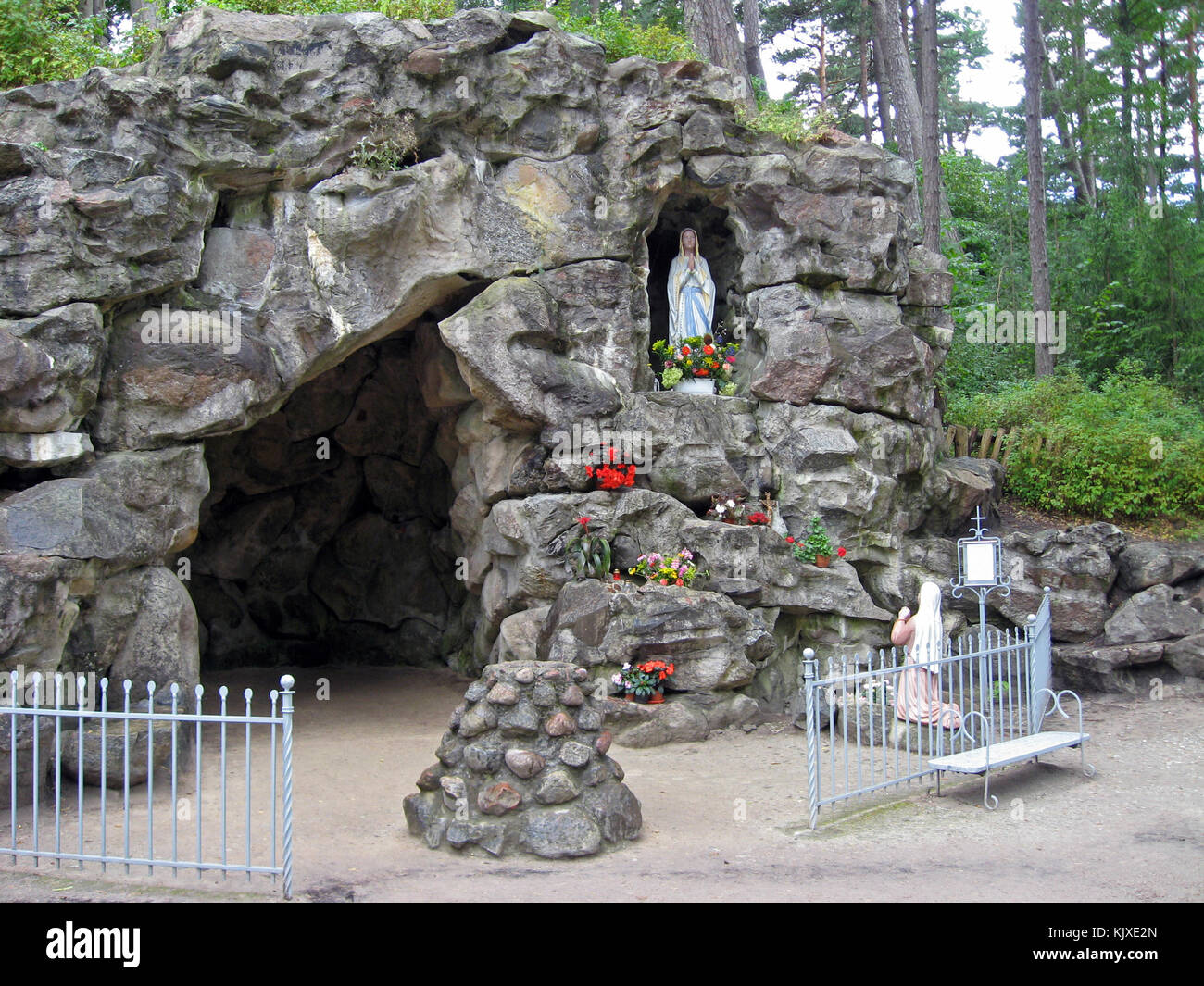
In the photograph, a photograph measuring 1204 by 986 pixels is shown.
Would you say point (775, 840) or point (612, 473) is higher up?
point (612, 473)

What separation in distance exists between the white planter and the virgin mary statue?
654mm

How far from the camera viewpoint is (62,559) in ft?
28.3

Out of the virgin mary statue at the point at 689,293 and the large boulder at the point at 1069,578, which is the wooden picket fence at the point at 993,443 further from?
the virgin mary statue at the point at 689,293

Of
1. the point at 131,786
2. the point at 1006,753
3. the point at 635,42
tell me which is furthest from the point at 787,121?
the point at 131,786

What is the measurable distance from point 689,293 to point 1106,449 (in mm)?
6152

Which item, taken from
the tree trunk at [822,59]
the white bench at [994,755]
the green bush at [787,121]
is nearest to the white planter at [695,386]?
the green bush at [787,121]

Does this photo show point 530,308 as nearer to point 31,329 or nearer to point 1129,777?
point 31,329

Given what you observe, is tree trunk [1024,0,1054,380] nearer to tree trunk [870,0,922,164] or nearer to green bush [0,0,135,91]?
tree trunk [870,0,922,164]

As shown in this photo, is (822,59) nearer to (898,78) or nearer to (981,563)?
(898,78)

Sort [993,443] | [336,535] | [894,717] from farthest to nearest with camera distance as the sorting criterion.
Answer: [336,535] → [993,443] → [894,717]

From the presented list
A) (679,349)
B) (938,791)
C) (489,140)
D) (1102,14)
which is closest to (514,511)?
(679,349)

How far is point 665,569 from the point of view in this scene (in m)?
10.9

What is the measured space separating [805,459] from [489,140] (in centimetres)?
524

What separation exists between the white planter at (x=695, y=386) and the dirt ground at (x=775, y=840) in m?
4.34
